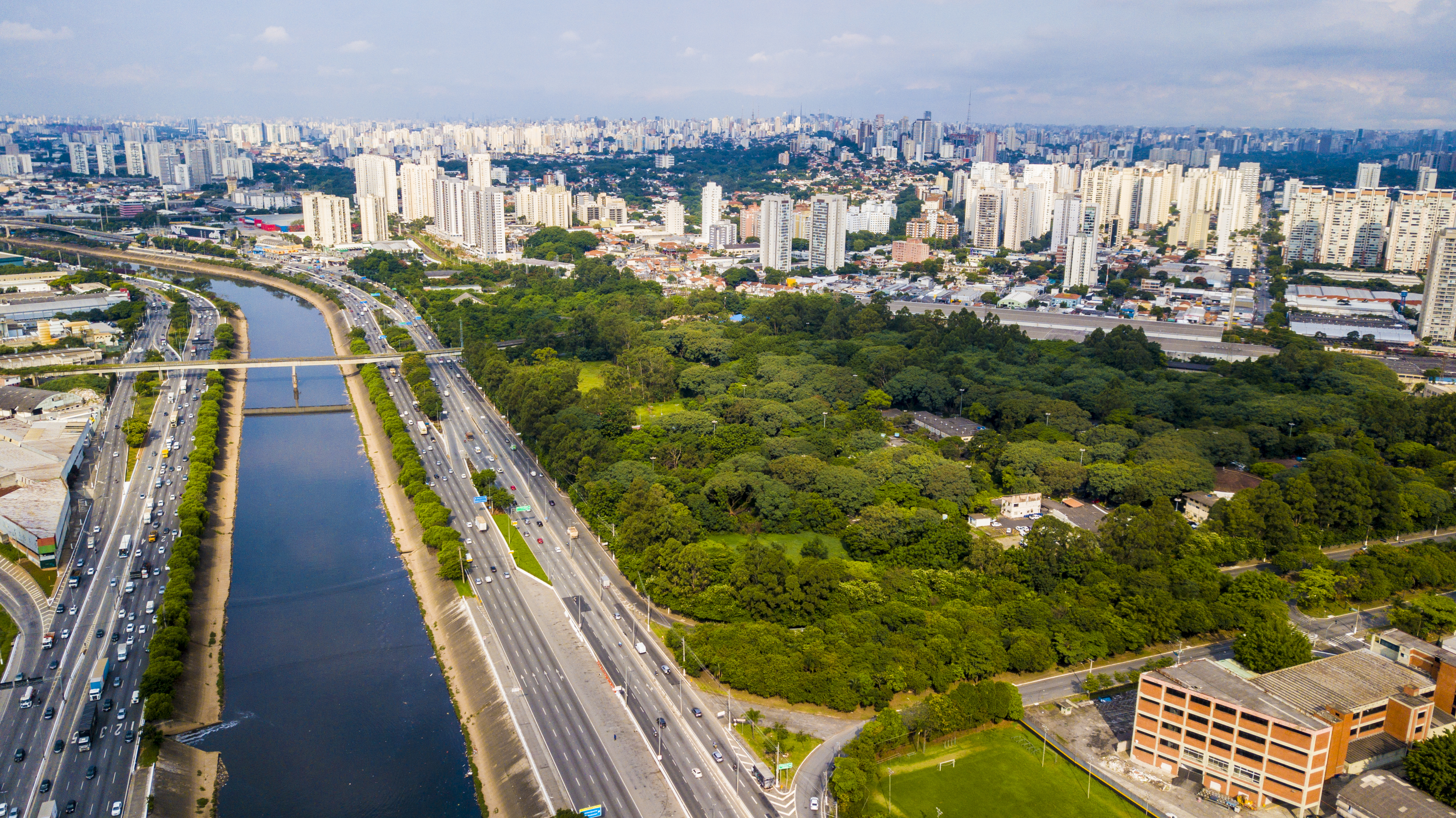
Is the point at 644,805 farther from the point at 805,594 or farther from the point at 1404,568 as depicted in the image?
the point at 1404,568

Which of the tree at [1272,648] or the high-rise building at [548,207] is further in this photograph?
the high-rise building at [548,207]

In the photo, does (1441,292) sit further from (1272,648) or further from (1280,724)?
(1280,724)

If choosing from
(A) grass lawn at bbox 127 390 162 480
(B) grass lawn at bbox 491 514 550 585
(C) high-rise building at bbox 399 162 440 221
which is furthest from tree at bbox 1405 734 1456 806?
(C) high-rise building at bbox 399 162 440 221

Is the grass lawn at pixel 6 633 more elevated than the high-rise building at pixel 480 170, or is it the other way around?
the high-rise building at pixel 480 170

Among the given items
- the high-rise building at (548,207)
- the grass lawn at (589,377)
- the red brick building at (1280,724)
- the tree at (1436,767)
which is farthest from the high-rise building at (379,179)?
the tree at (1436,767)

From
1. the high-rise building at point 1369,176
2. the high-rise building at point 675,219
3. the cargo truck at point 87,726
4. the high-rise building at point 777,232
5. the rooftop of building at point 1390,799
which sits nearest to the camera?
the rooftop of building at point 1390,799

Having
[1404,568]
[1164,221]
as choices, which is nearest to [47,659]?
[1404,568]

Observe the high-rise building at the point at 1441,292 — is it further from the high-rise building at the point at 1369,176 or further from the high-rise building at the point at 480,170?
the high-rise building at the point at 480,170
